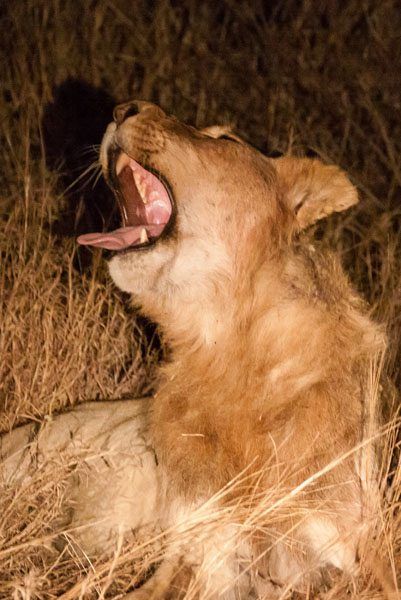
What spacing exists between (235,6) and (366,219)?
2033 mm

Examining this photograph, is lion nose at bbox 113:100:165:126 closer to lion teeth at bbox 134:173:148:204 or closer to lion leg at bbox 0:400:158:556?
lion teeth at bbox 134:173:148:204

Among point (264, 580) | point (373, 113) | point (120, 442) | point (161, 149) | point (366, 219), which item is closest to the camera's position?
point (264, 580)

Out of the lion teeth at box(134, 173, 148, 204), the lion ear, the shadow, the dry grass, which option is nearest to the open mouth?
the lion teeth at box(134, 173, 148, 204)

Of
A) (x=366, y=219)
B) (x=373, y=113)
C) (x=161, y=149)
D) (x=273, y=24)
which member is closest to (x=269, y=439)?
(x=161, y=149)

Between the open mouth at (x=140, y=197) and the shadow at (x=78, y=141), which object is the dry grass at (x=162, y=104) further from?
the open mouth at (x=140, y=197)

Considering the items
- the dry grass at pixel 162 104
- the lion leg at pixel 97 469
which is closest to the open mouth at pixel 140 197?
the lion leg at pixel 97 469

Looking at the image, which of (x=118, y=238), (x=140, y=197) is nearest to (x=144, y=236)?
(x=118, y=238)

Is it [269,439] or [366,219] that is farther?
[366,219]

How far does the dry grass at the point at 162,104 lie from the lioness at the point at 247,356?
0.38 metres

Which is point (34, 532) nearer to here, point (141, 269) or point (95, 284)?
point (141, 269)

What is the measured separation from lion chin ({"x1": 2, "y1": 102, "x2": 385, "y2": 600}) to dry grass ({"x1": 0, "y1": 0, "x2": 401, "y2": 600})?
354 mm

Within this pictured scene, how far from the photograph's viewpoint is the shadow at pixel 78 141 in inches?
180

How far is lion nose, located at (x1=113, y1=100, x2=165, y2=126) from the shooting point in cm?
279

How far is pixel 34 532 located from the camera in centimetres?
266
